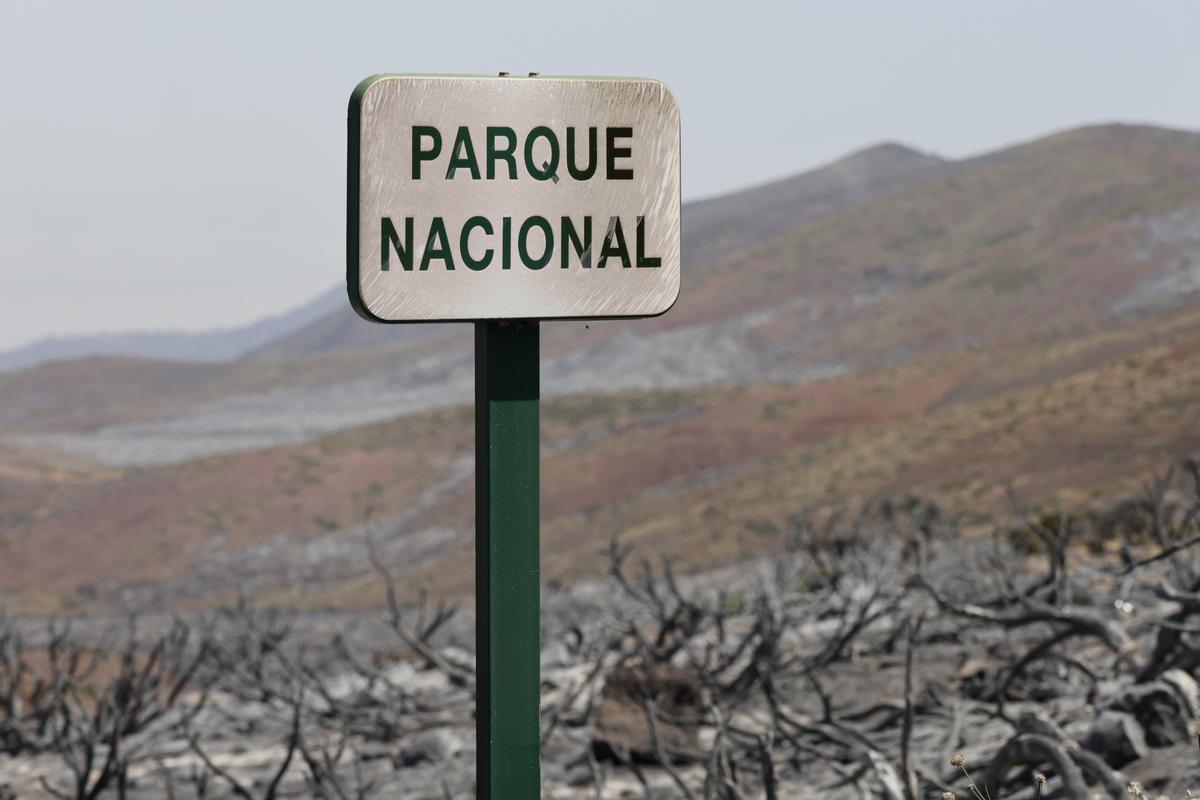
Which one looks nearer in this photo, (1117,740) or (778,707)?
(1117,740)

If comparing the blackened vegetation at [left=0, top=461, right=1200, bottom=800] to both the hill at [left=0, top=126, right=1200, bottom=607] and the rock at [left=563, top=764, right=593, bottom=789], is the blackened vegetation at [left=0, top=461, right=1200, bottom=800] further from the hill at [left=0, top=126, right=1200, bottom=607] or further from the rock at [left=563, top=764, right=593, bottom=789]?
the hill at [left=0, top=126, right=1200, bottom=607]

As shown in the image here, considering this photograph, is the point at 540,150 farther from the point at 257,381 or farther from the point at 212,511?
the point at 257,381

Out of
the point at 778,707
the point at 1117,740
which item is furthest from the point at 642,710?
the point at 1117,740

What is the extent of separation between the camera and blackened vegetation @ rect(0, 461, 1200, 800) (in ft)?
13.5

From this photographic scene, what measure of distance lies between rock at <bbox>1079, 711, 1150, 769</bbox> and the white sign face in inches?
105

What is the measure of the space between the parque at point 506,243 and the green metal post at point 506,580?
0.48 ft

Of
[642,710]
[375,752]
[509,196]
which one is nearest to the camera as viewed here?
[509,196]

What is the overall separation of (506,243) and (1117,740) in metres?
3.00

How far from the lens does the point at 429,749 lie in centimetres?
722

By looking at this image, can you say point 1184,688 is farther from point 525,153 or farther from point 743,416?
point 743,416

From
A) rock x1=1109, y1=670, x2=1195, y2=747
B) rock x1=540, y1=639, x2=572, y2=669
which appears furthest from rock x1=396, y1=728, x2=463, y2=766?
rock x1=1109, y1=670, x2=1195, y2=747

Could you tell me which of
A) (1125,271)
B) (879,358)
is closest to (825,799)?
(879,358)

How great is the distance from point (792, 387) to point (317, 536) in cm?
1619

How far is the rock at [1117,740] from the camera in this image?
414 centimetres
